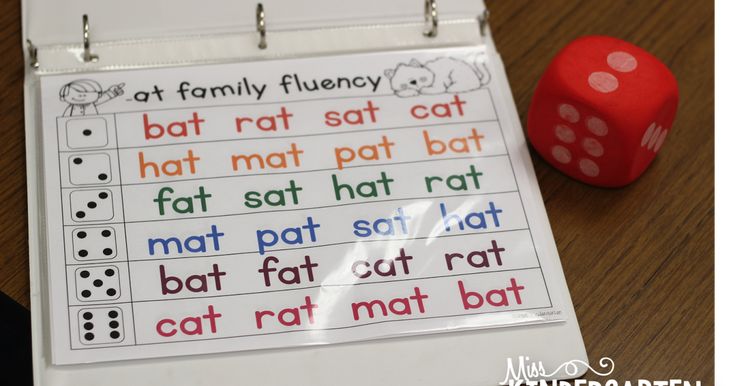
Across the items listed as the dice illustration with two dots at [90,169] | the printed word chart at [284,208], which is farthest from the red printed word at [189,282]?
the dice illustration with two dots at [90,169]

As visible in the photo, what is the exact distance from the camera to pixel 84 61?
96cm

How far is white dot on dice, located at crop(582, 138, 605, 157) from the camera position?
88 cm

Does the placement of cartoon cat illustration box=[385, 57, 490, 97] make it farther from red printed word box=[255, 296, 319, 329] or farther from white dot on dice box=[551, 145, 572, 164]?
red printed word box=[255, 296, 319, 329]

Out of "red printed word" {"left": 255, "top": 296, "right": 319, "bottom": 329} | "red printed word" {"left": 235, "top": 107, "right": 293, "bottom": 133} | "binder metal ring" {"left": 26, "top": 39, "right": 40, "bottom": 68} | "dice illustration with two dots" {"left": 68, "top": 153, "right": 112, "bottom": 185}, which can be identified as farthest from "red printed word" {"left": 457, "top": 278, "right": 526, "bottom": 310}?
"binder metal ring" {"left": 26, "top": 39, "right": 40, "bottom": 68}

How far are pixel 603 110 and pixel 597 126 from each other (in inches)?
0.8

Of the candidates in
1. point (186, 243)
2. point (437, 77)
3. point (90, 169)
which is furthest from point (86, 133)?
point (437, 77)

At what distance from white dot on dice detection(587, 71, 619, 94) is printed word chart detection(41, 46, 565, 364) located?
11 cm

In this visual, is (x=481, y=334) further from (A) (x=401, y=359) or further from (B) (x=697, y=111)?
(B) (x=697, y=111)

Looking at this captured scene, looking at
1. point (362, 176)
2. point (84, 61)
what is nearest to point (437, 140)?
point (362, 176)

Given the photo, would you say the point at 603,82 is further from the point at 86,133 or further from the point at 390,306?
the point at 86,133

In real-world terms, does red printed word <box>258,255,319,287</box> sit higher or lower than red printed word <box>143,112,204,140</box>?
lower

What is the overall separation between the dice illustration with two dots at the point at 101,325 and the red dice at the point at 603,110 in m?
0.44

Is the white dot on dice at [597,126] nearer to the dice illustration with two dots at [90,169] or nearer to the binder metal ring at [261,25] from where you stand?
the binder metal ring at [261,25]

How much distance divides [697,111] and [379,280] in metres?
0.41
